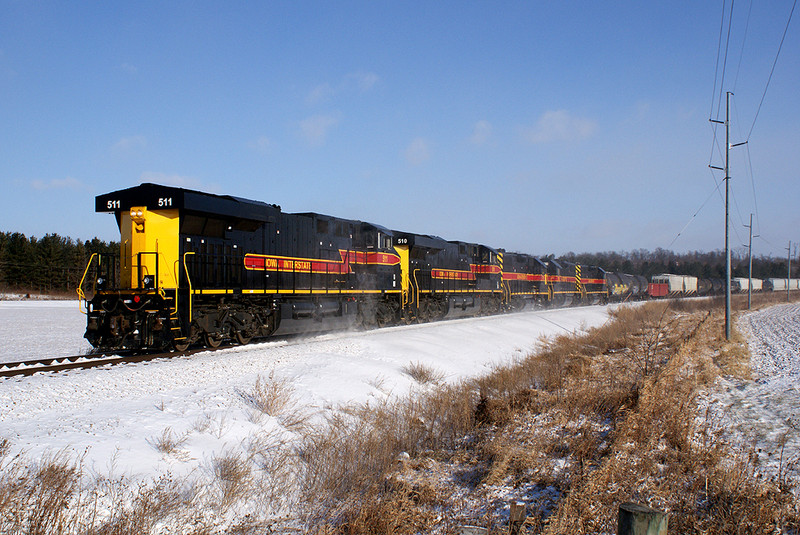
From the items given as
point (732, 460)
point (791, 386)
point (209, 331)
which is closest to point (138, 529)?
point (732, 460)

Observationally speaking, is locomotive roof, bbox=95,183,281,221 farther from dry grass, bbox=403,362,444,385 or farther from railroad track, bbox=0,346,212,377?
dry grass, bbox=403,362,444,385

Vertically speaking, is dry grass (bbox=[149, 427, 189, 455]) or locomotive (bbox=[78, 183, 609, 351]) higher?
locomotive (bbox=[78, 183, 609, 351])

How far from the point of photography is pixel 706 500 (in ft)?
15.5

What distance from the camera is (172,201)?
11.3m

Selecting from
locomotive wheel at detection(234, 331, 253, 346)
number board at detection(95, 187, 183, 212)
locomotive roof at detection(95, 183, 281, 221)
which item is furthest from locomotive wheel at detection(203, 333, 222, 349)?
number board at detection(95, 187, 183, 212)

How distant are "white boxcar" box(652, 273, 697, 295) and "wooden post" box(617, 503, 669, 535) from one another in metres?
60.4

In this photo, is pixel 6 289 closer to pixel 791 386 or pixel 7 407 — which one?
pixel 7 407

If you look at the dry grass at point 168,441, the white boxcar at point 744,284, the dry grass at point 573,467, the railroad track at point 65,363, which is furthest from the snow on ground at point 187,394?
the white boxcar at point 744,284

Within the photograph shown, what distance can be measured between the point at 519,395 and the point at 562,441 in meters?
2.49

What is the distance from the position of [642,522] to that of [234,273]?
11.6 metres

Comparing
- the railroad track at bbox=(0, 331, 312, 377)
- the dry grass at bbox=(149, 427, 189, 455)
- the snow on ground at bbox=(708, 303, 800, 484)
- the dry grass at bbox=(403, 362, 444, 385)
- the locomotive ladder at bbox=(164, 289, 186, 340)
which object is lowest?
the dry grass at bbox=(403, 362, 444, 385)

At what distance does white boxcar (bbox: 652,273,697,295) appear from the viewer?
2264 inches

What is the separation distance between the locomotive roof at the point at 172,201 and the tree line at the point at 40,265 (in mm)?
44145

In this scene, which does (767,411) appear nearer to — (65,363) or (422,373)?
(422,373)
